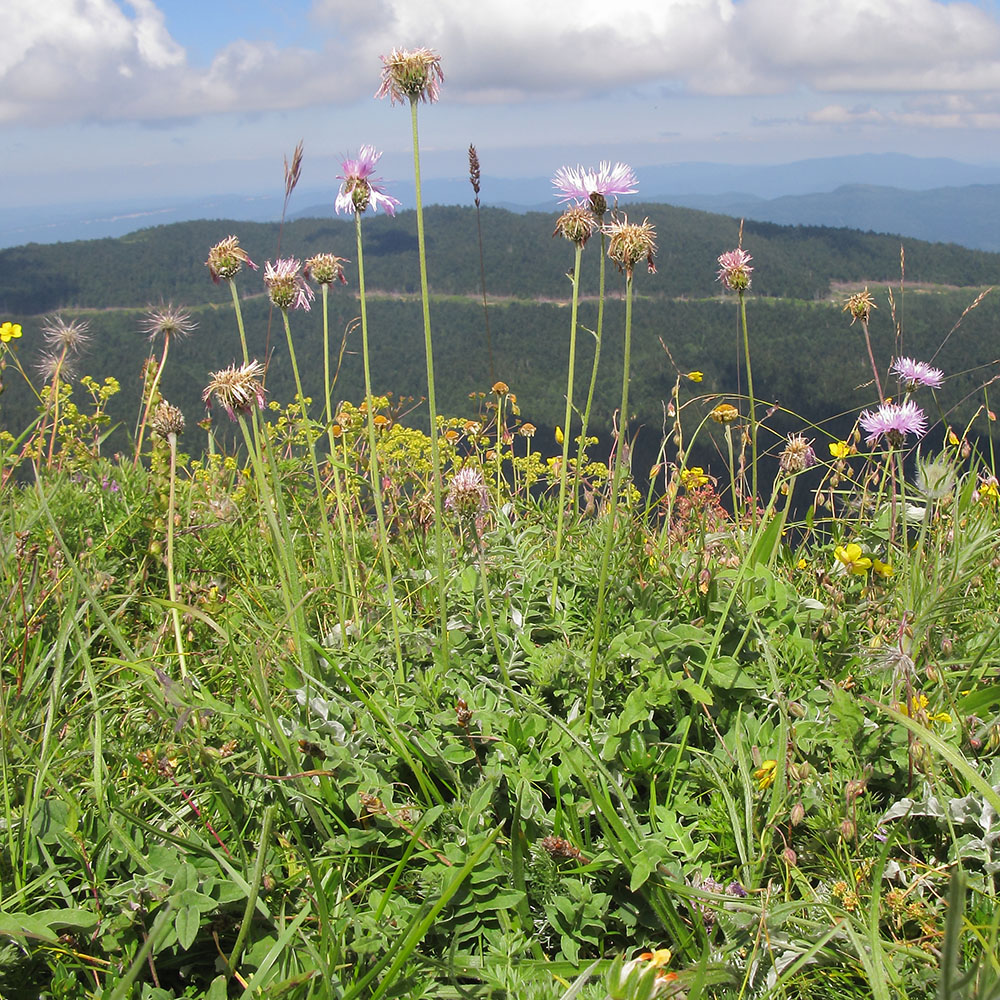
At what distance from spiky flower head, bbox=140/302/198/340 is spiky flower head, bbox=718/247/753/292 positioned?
2.07 metres

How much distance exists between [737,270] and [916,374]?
765 mm

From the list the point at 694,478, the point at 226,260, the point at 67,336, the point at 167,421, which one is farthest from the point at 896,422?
the point at 67,336

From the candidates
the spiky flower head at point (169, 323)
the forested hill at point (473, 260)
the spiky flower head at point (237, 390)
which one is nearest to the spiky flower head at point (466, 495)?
the spiky flower head at point (237, 390)

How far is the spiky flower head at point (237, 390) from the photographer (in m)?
1.88

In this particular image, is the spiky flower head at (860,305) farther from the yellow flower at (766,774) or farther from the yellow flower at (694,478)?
the yellow flower at (766,774)

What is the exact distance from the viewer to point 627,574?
2277mm

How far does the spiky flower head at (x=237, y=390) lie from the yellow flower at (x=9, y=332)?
2.78 metres

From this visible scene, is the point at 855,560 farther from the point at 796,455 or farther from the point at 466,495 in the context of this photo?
the point at 466,495

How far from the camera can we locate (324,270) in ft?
8.04

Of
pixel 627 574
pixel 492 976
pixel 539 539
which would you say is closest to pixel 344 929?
pixel 492 976

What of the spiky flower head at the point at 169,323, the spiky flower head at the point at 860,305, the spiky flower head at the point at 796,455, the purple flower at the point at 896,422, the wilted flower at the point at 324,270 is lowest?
the spiky flower head at the point at 796,455

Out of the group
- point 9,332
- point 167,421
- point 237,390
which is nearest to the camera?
point 237,390

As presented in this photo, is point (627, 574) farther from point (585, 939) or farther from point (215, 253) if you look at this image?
point (215, 253)

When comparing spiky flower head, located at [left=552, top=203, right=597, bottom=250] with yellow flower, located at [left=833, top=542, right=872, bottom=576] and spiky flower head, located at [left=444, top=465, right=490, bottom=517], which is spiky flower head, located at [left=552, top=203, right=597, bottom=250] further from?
yellow flower, located at [left=833, top=542, right=872, bottom=576]
